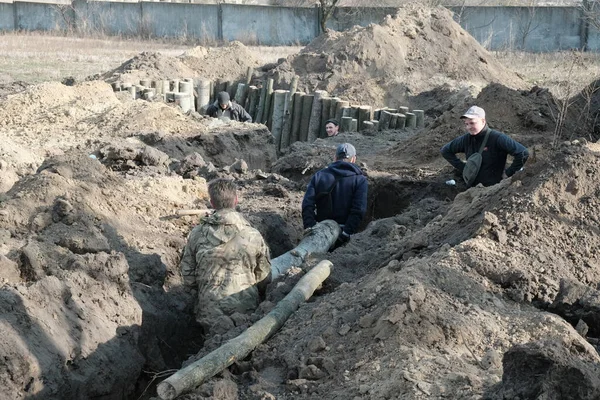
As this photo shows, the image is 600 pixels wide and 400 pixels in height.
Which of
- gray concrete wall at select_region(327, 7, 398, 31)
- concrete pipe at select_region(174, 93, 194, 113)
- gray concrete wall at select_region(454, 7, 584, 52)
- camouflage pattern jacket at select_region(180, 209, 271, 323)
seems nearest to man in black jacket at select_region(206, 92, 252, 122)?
concrete pipe at select_region(174, 93, 194, 113)

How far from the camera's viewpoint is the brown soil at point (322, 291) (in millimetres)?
5586

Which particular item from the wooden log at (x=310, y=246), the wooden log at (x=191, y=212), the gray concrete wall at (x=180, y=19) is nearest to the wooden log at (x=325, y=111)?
the wooden log at (x=310, y=246)

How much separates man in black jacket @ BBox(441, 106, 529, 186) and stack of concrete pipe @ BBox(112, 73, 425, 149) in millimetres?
6757

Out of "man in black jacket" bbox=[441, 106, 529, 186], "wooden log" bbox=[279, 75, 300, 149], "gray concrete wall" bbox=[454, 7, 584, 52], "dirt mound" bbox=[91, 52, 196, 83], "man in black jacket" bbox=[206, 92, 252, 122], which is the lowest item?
"wooden log" bbox=[279, 75, 300, 149]

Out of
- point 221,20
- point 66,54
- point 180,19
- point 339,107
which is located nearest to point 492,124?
point 339,107

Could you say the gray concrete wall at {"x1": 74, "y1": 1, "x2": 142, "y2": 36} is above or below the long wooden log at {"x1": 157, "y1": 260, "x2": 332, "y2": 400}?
above

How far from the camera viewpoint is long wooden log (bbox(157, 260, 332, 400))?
548cm

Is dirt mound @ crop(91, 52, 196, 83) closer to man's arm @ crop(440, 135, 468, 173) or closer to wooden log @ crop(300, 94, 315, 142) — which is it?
wooden log @ crop(300, 94, 315, 142)

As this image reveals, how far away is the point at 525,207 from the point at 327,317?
83.1 inches

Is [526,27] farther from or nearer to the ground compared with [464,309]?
farther from the ground

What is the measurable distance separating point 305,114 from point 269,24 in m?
19.3

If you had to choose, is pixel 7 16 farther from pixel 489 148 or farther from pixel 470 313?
pixel 470 313

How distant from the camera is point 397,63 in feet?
69.9

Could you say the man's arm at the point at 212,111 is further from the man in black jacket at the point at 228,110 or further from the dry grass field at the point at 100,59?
the dry grass field at the point at 100,59
